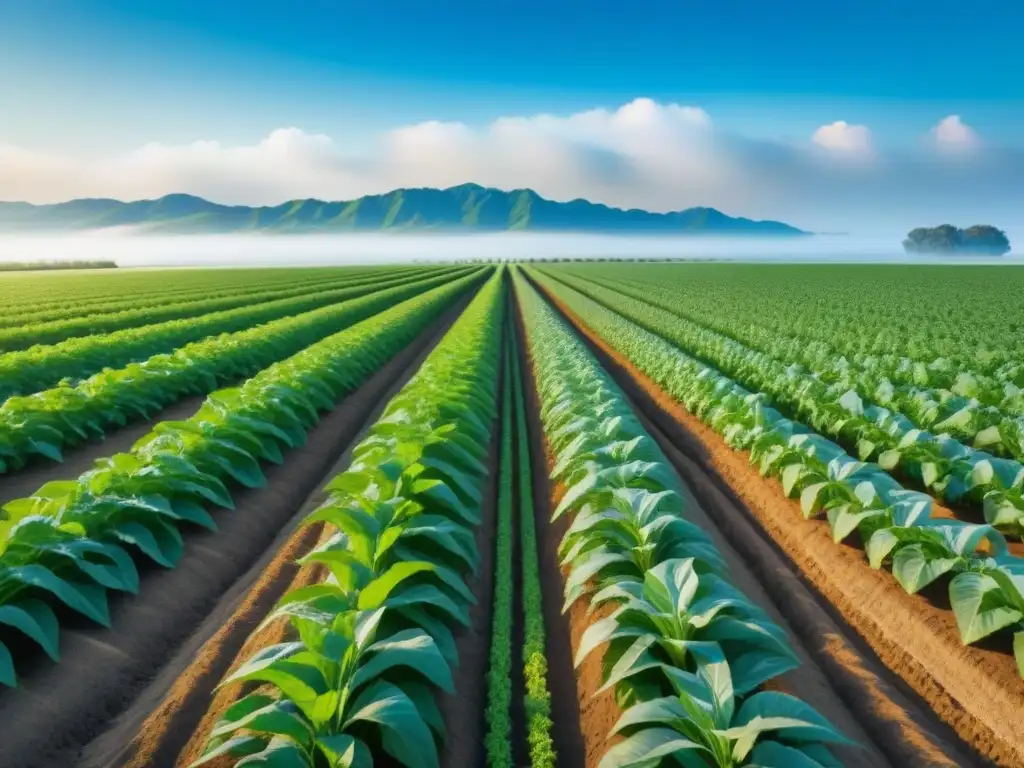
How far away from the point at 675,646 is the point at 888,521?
10.5 feet

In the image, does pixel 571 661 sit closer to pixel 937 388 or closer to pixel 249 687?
pixel 249 687

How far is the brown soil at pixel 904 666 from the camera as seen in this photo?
147 inches

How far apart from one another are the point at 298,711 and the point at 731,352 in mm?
14218

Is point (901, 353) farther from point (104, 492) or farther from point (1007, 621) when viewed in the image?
point (104, 492)

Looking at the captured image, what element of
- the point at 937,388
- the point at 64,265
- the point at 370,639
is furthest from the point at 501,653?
the point at 64,265

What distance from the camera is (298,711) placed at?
2.94 meters

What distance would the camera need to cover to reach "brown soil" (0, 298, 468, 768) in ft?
12.1

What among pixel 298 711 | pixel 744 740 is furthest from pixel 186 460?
pixel 744 740

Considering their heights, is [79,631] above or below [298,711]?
below

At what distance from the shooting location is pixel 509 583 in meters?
5.60

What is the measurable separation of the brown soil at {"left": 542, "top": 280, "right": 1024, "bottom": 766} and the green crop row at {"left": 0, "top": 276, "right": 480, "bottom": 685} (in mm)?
5394

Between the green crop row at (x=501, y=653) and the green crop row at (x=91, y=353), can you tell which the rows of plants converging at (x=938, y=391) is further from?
the green crop row at (x=91, y=353)

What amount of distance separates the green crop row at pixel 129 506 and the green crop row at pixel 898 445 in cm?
772

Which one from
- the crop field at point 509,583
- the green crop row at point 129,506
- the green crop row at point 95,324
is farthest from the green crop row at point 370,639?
the green crop row at point 95,324
